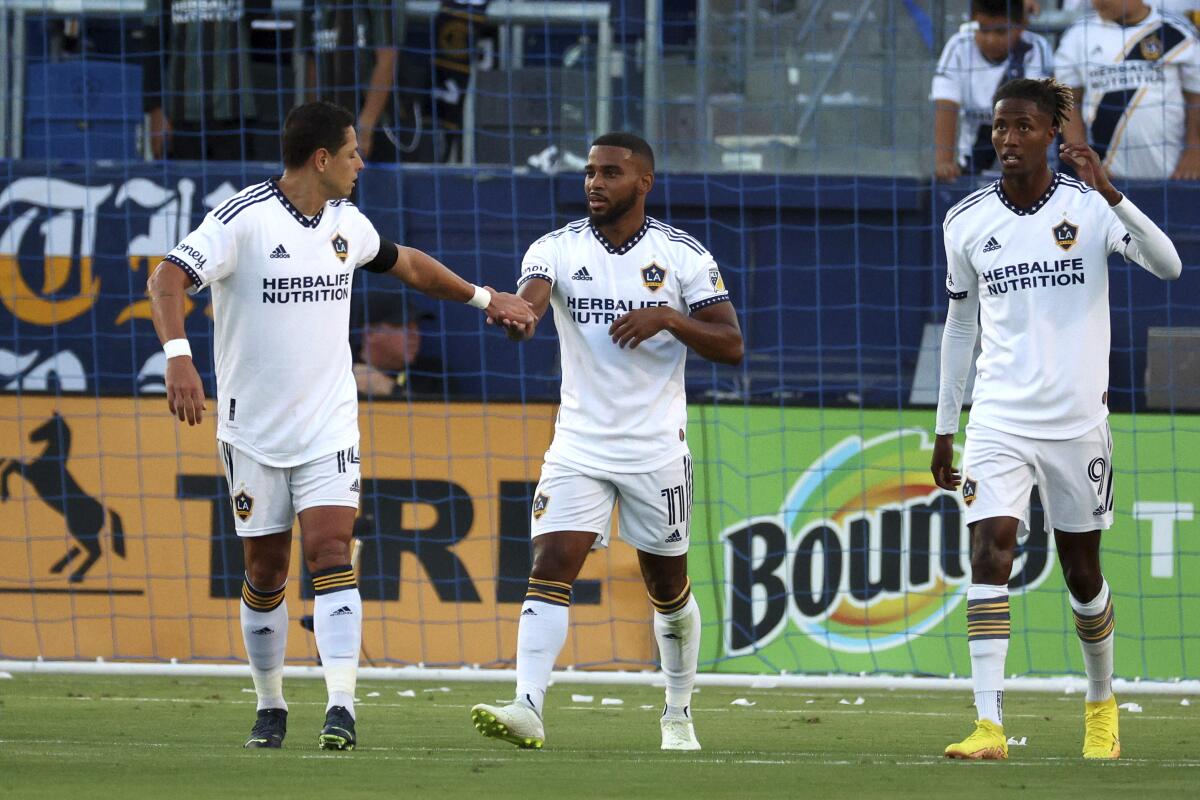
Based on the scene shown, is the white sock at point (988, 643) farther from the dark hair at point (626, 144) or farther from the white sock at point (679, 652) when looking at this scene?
the dark hair at point (626, 144)

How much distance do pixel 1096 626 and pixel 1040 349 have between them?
100 cm

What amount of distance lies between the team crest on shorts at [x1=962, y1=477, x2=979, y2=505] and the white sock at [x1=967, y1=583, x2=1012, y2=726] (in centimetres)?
29

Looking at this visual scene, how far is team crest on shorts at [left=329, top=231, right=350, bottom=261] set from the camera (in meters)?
A: 6.54

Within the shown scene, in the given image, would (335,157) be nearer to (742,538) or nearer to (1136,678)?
(742,538)

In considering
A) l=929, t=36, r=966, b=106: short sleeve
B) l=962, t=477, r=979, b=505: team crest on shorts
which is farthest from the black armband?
l=929, t=36, r=966, b=106: short sleeve

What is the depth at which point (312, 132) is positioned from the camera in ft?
21.4

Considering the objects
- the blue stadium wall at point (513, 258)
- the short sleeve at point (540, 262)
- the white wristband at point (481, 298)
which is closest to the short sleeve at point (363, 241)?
the white wristband at point (481, 298)

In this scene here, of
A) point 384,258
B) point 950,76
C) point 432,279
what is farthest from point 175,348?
point 950,76

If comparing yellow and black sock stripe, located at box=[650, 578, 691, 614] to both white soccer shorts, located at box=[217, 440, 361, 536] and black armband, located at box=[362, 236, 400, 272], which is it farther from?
black armband, located at box=[362, 236, 400, 272]

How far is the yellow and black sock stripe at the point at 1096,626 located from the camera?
662 centimetres

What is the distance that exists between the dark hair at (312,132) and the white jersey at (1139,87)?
6.06 m

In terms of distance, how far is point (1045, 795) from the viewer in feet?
16.0

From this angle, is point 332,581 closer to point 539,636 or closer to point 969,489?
point 539,636

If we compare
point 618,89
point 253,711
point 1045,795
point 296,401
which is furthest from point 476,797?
point 618,89
